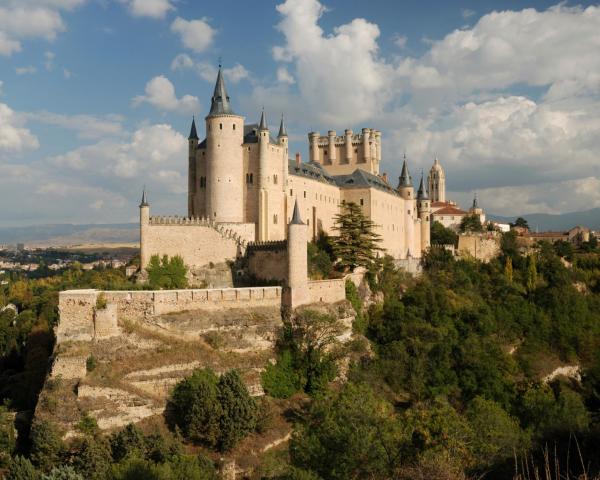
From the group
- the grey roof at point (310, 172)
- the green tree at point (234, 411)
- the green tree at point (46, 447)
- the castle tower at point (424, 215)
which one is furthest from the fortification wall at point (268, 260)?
the castle tower at point (424, 215)

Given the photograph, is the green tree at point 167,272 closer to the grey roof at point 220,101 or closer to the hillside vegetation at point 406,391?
the hillside vegetation at point 406,391

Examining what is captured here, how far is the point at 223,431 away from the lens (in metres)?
32.6

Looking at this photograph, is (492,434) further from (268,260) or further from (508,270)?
(508,270)

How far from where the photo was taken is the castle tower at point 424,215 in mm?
70500

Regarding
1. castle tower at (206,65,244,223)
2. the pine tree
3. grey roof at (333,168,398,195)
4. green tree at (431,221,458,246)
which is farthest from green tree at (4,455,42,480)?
green tree at (431,221,458,246)

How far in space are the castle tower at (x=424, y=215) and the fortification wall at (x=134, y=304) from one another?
3323 centimetres

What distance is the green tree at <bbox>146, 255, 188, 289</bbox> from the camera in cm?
4338

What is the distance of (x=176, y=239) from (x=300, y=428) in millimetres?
18205

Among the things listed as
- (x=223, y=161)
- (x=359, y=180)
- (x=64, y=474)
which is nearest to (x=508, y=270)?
(x=359, y=180)

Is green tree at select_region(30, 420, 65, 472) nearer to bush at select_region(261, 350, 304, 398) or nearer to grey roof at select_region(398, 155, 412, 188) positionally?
bush at select_region(261, 350, 304, 398)

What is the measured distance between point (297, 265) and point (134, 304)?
10.5m

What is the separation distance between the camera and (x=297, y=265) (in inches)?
1619

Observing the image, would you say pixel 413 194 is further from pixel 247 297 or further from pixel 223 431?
pixel 223 431

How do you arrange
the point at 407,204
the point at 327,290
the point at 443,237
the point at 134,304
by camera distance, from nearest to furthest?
1. the point at 134,304
2. the point at 327,290
3. the point at 407,204
4. the point at 443,237
